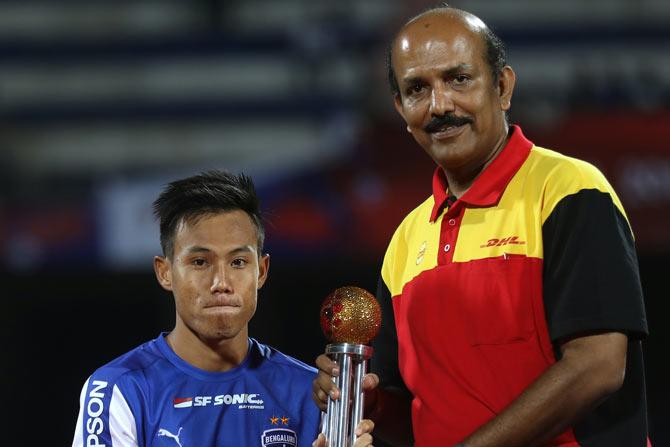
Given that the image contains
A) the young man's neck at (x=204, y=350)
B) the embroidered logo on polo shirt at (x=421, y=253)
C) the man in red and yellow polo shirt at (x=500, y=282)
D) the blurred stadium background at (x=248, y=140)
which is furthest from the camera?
the blurred stadium background at (x=248, y=140)

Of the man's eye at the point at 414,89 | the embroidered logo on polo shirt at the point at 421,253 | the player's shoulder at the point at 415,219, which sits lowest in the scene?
the embroidered logo on polo shirt at the point at 421,253

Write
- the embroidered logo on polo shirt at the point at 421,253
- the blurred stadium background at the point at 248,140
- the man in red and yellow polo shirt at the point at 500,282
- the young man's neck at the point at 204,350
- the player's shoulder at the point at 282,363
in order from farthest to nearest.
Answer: the blurred stadium background at the point at 248,140, the player's shoulder at the point at 282,363, the young man's neck at the point at 204,350, the embroidered logo on polo shirt at the point at 421,253, the man in red and yellow polo shirt at the point at 500,282

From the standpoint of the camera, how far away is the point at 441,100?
2.35 metres

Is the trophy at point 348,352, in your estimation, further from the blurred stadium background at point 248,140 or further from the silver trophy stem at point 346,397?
the blurred stadium background at point 248,140

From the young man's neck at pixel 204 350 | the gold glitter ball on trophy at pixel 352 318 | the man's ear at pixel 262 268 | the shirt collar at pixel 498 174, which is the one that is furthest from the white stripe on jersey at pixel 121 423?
→ the shirt collar at pixel 498 174

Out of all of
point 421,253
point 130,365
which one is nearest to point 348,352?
point 421,253

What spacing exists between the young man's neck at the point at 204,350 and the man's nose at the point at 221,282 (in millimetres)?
156

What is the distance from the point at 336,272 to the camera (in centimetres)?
728

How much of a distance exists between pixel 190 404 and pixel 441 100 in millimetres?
946

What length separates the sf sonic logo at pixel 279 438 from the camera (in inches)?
107

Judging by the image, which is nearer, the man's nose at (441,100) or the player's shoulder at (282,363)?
the man's nose at (441,100)

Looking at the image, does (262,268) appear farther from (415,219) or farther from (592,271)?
(592,271)

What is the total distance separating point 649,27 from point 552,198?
6661mm

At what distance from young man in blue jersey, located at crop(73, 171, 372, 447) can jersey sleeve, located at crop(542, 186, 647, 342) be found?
822 millimetres
